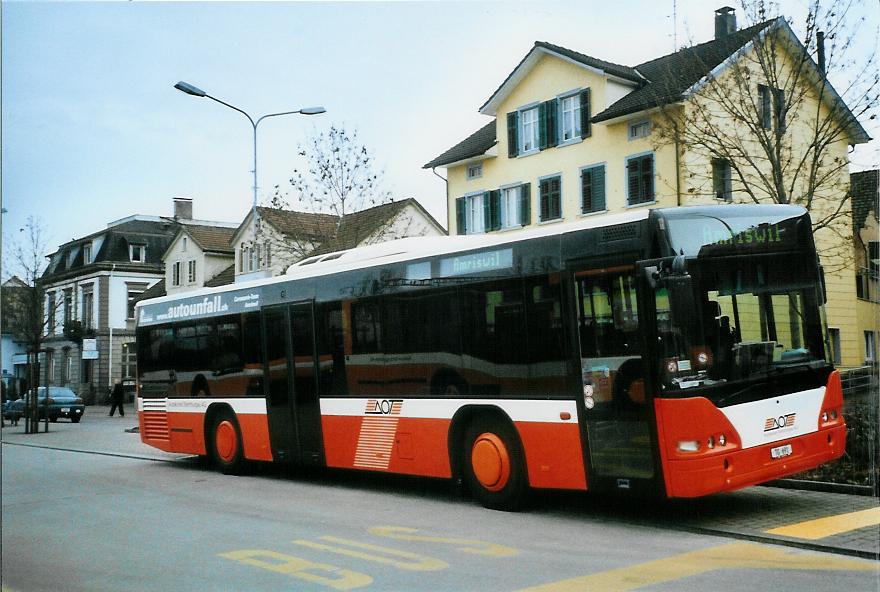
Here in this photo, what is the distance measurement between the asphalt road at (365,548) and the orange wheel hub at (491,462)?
0.36m

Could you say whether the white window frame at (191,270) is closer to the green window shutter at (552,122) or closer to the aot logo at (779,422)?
the green window shutter at (552,122)

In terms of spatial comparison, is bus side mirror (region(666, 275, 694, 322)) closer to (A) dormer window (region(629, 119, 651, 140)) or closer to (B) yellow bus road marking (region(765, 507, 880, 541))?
(B) yellow bus road marking (region(765, 507, 880, 541))

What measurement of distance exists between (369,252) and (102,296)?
215 inches

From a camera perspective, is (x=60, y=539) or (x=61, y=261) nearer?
(x=60, y=539)

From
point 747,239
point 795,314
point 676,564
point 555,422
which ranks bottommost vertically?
point 676,564

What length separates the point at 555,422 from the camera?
9.53 m

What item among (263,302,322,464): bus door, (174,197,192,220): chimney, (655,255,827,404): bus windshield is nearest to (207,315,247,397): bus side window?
(263,302,322,464): bus door

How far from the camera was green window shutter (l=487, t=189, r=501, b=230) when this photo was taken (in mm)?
13844

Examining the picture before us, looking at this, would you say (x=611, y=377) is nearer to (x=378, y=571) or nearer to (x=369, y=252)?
(x=378, y=571)

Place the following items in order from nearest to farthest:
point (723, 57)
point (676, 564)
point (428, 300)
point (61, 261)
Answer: point (676, 564), point (61, 261), point (428, 300), point (723, 57)

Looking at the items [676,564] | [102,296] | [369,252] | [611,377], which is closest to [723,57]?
[369,252]

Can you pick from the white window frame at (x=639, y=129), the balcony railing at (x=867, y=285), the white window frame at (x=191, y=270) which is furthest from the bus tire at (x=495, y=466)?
the white window frame at (x=191, y=270)

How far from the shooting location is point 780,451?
879 centimetres

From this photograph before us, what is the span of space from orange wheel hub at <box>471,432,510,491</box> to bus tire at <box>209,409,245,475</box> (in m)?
5.45
